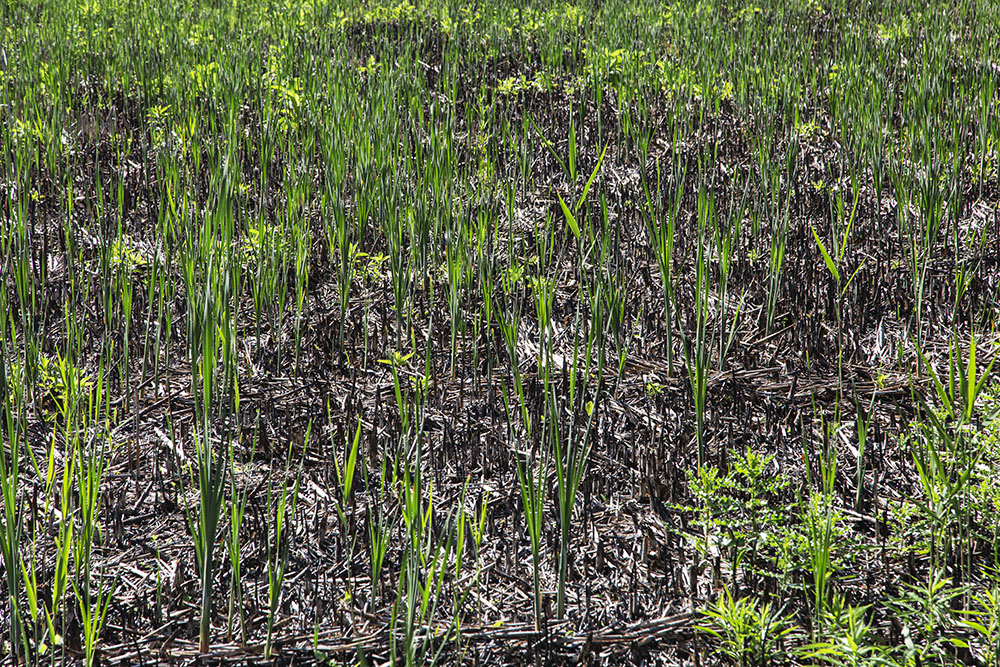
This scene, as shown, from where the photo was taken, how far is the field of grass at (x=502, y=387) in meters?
1.45

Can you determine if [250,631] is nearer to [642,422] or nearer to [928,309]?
[642,422]

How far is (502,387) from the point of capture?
2.14 metres

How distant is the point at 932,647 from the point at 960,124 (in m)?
3.03

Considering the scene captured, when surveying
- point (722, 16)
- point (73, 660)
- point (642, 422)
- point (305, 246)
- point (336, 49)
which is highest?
point (722, 16)

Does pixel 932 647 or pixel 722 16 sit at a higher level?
pixel 722 16

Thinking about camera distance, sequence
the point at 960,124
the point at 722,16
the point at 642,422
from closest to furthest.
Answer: the point at 642,422, the point at 960,124, the point at 722,16

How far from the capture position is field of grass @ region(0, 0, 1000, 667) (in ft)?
4.77

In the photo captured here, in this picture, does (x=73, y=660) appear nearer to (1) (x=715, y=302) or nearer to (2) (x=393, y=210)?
(2) (x=393, y=210)

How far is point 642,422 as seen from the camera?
2090 millimetres

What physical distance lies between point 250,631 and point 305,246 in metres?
1.52

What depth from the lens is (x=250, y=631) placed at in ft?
4.84

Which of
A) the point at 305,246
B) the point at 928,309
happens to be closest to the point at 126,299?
the point at 305,246

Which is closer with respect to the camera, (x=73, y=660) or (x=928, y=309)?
(x=73, y=660)

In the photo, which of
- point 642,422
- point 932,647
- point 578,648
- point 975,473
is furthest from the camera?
point 642,422
